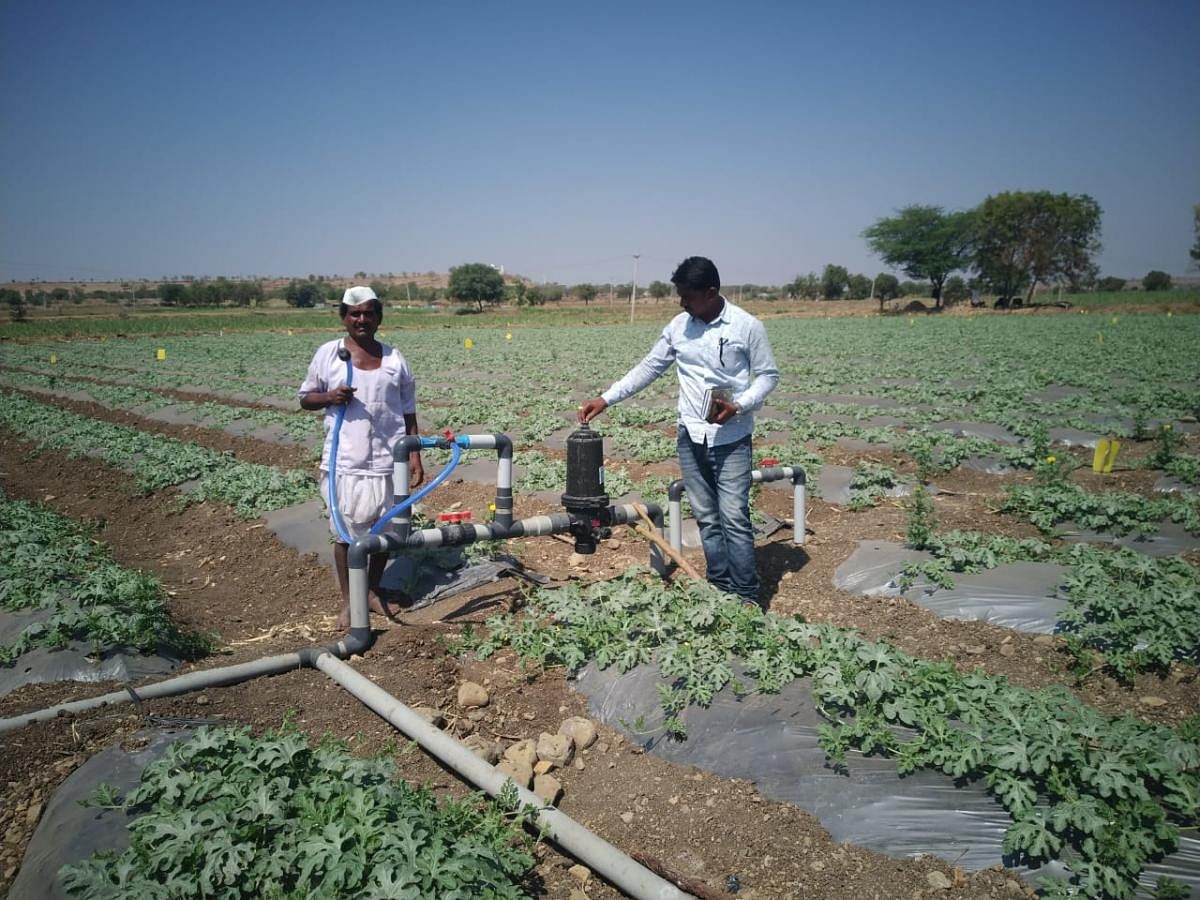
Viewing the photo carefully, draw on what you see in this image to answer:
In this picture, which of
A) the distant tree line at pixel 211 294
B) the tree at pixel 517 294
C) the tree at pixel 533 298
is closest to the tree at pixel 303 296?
the distant tree line at pixel 211 294

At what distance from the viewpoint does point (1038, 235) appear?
70750 mm

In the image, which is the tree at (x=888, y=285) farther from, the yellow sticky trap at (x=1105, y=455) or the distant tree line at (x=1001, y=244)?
the yellow sticky trap at (x=1105, y=455)

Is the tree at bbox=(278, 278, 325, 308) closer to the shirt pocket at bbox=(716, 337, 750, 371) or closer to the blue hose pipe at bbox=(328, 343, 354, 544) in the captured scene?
the blue hose pipe at bbox=(328, 343, 354, 544)

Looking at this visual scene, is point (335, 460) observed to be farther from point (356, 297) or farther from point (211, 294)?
point (211, 294)

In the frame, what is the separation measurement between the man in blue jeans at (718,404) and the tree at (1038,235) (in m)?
78.0

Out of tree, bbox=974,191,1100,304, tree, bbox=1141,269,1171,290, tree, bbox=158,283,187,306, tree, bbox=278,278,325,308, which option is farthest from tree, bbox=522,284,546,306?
tree, bbox=1141,269,1171,290

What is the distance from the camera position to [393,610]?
212 inches

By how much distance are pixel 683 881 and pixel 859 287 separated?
10647 centimetres

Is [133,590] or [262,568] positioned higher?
[133,590]

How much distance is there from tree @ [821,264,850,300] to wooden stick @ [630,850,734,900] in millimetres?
102147

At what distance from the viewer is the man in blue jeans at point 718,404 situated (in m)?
4.52

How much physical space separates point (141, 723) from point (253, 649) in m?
1.55

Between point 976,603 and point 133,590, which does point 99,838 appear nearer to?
point 133,590

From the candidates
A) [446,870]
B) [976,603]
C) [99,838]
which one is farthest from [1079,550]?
[99,838]
